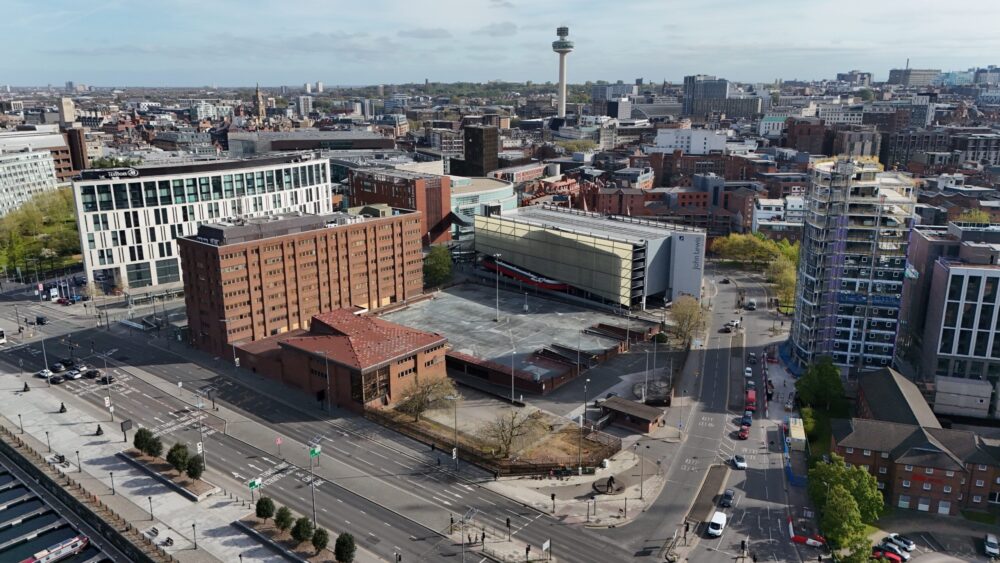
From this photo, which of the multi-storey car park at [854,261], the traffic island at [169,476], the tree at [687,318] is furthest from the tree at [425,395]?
the multi-storey car park at [854,261]

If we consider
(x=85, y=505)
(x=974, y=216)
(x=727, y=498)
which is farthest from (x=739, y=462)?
(x=974, y=216)

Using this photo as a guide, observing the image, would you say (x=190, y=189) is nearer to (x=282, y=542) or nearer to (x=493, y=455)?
(x=493, y=455)

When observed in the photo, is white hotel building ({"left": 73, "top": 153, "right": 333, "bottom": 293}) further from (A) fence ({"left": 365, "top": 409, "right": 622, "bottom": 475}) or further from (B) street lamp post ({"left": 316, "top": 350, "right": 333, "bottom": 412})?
(A) fence ({"left": 365, "top": 409, "right": 622, "bottom": 475})

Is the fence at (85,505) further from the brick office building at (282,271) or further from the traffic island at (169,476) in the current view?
the brick office building at (282,271)

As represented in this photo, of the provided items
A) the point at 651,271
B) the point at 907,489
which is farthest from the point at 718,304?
the point at 907,489

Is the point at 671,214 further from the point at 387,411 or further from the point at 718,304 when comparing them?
the point at 387,411
